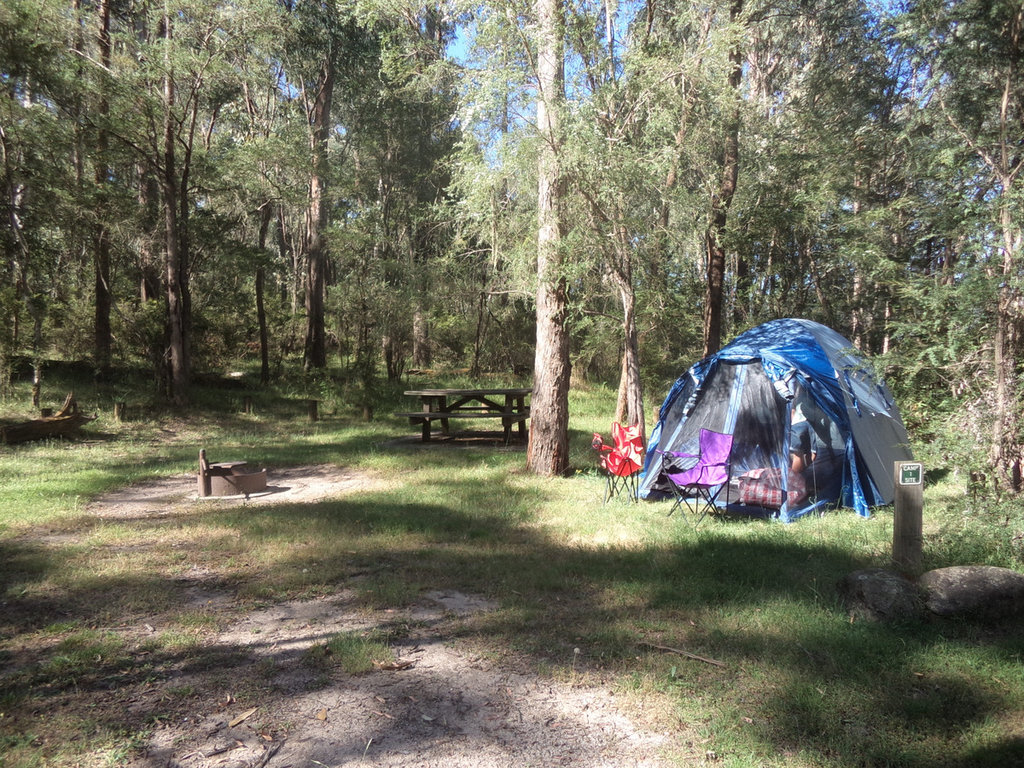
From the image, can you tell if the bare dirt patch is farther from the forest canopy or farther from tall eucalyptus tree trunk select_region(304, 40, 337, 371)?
tall eucalyptus tree trunk select_region(304, 40, 337, 371)

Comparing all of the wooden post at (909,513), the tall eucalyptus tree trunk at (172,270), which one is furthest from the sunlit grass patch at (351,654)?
the tall eucalyptus tree trunk at (172,270)

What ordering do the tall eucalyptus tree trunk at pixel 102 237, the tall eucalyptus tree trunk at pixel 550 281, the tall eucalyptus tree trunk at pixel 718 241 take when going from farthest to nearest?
the tall eucalyptus tree trunk at pixel 102 237
the tall eucalyptus tree trunk at pixel 718 241
the tall eucalyptus tree trunk at pixel 550 281

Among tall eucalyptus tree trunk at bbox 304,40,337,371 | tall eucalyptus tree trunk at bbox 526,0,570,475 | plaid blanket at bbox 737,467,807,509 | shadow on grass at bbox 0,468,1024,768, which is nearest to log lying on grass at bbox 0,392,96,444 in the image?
shadow on grass at bbox 0,468,1024,768

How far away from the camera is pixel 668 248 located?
1151cm

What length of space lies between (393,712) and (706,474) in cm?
446

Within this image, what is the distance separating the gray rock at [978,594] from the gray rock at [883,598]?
0.10 metres

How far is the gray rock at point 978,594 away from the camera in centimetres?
394

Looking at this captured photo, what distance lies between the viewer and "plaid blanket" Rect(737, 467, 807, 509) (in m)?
7.04

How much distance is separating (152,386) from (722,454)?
45.6ft

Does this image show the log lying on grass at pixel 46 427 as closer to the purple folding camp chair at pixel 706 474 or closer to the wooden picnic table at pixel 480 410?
the wooden picnic table at pixel 480 410

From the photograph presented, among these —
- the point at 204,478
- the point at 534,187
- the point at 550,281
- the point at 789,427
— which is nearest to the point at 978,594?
the point at 789,427

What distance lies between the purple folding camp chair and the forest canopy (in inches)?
71.4

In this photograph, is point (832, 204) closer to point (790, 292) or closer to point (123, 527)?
point (790, 292)

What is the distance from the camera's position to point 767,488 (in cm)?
719
